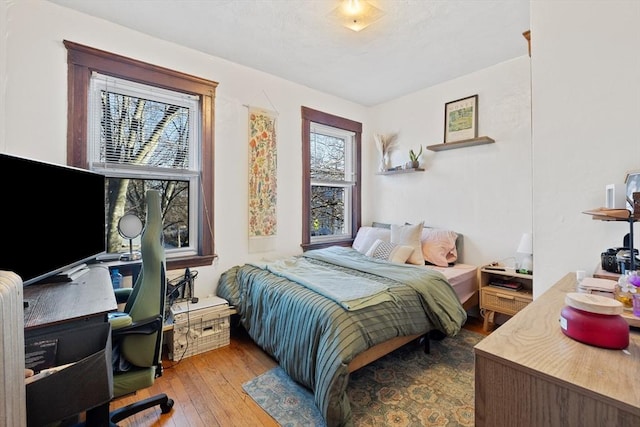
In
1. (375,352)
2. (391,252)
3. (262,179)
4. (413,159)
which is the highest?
(413,159)

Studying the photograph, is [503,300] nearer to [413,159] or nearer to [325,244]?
[413,159]

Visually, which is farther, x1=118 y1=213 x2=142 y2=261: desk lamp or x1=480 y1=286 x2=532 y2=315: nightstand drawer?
x1=480 y1=286 x2=532 y2=315: nightstand drawer

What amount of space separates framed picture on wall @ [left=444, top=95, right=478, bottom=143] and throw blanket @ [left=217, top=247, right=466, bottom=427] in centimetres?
168

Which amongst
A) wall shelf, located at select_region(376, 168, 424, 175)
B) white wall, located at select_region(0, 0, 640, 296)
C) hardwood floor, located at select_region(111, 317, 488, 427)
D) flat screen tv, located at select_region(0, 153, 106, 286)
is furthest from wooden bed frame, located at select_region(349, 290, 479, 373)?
wall shelf, located at select_region(376, 168, 424, 175)

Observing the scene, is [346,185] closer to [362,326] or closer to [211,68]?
[211,68]

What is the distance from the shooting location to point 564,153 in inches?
58.0

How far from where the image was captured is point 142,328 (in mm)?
1400

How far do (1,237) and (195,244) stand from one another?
174 cm

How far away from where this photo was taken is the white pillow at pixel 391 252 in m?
2.95

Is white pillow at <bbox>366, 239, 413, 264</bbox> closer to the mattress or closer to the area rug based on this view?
the mattress

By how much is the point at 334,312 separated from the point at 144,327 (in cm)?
100

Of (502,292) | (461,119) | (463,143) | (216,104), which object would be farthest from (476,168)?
(216,104)

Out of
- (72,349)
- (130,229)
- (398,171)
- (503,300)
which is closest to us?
(72,349)

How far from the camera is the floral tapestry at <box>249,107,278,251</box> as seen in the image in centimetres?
302
